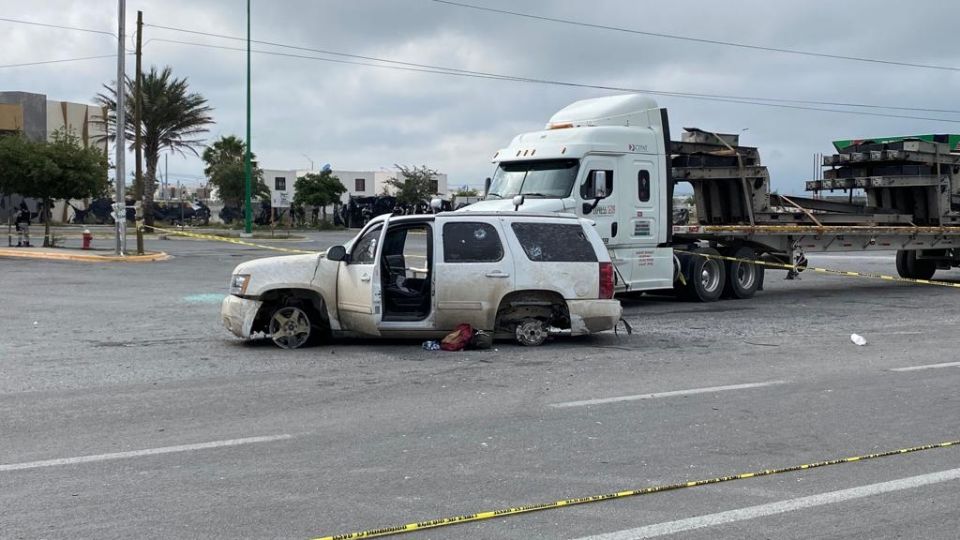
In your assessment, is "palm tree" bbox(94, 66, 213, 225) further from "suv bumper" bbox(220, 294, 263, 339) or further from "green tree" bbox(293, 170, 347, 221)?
"suv bumper" bbox(220, 294, 263, 339)

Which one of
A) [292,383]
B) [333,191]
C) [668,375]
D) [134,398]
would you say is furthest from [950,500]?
[333,191]

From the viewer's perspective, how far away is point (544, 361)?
1027 cm

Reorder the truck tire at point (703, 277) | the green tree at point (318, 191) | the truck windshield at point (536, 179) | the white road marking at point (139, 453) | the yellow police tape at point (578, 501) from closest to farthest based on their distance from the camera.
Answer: the yellow police tape at point (578, 501), the white road marking at point (139, 453), the truck windshield at point (536, 179), the truck tire at point (703, 277), the green tree at point (318, 191)

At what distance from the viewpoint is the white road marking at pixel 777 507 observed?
476 centimetres

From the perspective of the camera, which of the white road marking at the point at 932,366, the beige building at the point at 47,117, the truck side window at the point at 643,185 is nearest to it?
the white road marking at the point at 932,366

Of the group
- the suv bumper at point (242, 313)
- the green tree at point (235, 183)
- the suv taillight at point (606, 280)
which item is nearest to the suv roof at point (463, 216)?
the suv taillight at point (606, 280)

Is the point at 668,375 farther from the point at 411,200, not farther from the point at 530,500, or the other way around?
the point at 411,200

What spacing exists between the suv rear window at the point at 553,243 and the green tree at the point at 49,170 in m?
25.3

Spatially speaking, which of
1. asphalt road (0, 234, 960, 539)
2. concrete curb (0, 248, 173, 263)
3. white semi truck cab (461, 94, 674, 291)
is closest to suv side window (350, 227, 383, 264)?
asphalt road (0, 234, 960, 539)

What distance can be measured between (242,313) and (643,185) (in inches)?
303

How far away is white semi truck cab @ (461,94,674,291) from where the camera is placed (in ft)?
49.1

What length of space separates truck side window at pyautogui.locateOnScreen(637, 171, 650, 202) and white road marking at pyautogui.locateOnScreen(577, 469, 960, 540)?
10160mm

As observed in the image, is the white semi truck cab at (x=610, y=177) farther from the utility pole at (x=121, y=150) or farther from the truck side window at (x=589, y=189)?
the utility pole at (x=121, y=150)

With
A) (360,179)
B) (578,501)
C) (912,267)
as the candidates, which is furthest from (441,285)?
(360,179)
